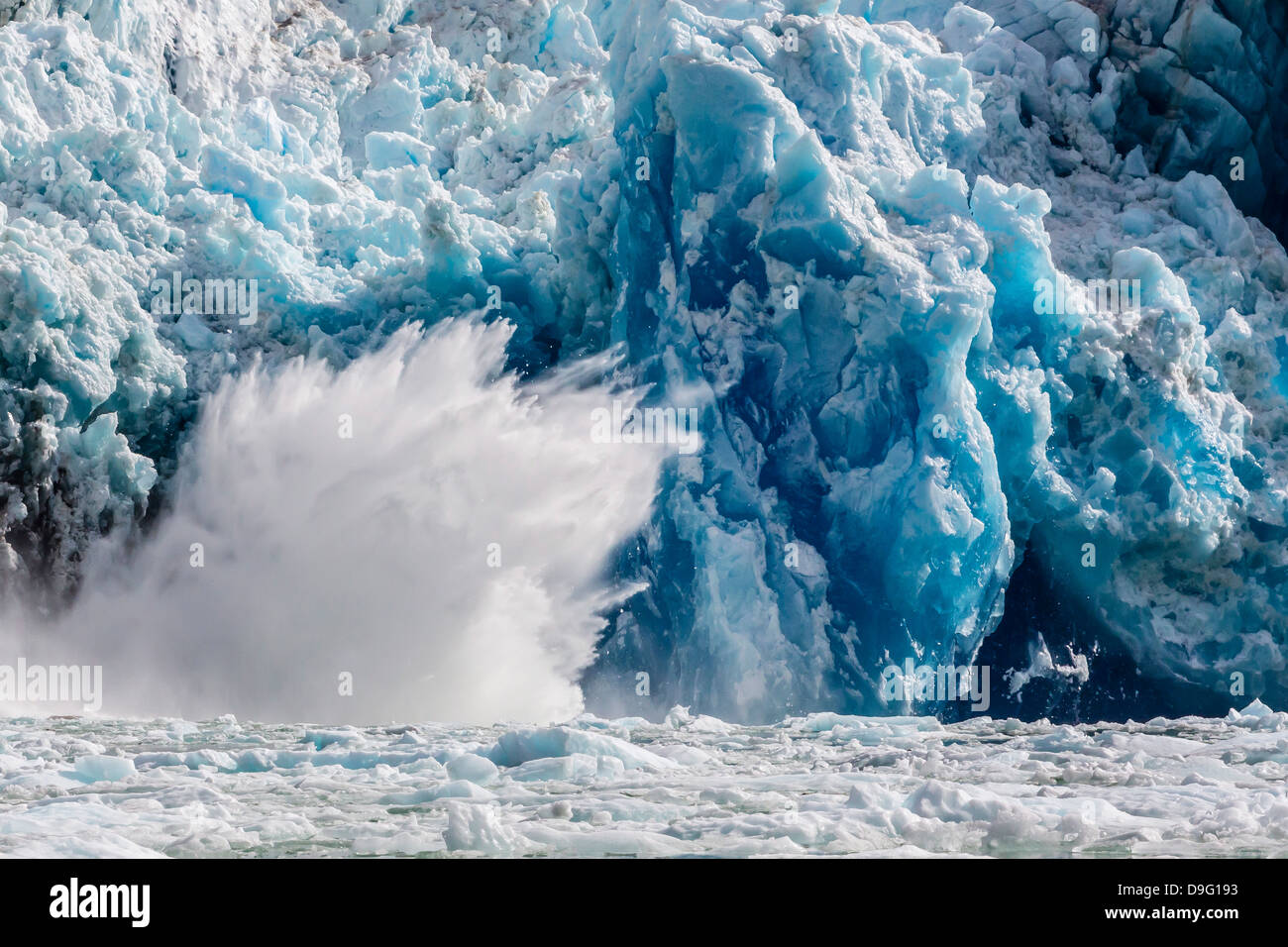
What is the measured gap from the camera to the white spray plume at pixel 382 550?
54.7ft

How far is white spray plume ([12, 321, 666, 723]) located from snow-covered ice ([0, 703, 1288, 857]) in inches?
134

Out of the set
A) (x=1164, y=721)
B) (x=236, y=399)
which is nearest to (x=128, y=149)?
(x=236, y=399)

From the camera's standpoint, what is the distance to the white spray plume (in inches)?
656

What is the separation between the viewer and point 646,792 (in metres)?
8.95

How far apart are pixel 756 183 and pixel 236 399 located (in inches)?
270

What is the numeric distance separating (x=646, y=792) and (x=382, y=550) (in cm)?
872

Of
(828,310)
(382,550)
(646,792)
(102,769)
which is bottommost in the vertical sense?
(646,792)

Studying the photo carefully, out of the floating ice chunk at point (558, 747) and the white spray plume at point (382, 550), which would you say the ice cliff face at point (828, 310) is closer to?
the white spray plume at point (382, 550)

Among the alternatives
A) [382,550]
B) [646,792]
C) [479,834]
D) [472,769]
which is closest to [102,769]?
[472,769]

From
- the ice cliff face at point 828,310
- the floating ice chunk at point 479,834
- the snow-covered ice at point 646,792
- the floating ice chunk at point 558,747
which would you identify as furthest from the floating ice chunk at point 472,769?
the ice cliff face at point 828,310

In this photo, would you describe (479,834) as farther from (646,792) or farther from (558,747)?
(558,747)

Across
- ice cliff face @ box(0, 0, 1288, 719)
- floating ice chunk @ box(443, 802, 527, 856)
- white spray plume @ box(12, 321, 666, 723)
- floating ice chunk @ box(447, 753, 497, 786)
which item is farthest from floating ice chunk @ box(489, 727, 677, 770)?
white spray plume @ box(12, 321, 666, 723)

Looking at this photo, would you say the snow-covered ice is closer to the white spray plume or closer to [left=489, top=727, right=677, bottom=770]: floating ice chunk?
[left=489, top=727, right=677, bottom=770]: floating ice chunk
